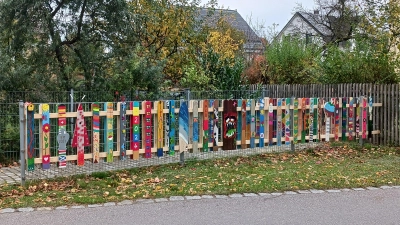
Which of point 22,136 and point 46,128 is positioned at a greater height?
point 46,128

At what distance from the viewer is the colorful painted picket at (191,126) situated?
7.95 meters

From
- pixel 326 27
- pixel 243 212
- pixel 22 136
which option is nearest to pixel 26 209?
pixel 22 136

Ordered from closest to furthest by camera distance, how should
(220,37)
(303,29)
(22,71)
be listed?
(22,71) → (220,37) → (303,29)

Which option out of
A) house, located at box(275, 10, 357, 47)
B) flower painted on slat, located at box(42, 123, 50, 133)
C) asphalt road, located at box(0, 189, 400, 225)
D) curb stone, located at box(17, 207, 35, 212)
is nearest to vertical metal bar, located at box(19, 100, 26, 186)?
flower painted on slat, located at box(42, 123, 50, 133)

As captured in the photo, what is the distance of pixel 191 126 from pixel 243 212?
11.7 feet

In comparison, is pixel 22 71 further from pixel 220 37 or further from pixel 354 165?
pixel 220 37

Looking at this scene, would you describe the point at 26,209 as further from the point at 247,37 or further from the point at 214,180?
the point at 247,37

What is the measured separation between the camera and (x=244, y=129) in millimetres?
10266

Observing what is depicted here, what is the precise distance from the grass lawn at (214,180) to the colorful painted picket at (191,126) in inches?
15.2

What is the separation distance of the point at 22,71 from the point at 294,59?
11.7 meters

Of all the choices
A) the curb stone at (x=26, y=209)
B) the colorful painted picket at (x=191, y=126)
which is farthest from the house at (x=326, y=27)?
the curb stone at (x=26, y=209)

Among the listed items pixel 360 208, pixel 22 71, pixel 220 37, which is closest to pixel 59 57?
pixel 22 71

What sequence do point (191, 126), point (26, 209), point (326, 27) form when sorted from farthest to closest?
point (326, 27) → point (191, 126) → point (26, 209)

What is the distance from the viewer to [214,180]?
8.13 meters
